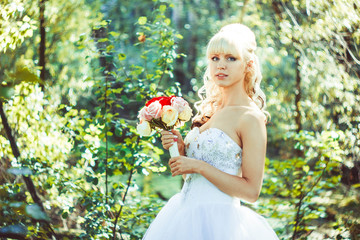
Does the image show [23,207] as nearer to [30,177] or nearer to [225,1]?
[30,177]

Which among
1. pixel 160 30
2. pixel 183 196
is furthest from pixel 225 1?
pixel 183 196

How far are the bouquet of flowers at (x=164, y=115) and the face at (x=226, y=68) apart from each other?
25 cm

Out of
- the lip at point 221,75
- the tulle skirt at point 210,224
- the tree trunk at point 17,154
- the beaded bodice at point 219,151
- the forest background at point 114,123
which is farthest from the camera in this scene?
the forest background at point 114,123

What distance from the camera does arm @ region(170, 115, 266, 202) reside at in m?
2.01

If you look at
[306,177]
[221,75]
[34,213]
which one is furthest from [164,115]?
[306,177]

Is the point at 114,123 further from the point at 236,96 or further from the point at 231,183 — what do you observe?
the point at 231,183

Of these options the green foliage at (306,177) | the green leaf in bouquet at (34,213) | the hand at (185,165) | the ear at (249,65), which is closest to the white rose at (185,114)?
the hand at (185,165)

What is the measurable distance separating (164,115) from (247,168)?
520 millimetres

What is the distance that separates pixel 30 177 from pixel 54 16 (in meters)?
1.76

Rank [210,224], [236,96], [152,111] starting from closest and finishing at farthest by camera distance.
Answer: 1. [210,224]
2. [152,111]
3. [236,96]

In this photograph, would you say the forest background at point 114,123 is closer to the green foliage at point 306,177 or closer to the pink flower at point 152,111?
the green foliage at point 306,177

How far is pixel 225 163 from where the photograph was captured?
2121 mm

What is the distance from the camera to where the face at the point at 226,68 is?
85.9 inches

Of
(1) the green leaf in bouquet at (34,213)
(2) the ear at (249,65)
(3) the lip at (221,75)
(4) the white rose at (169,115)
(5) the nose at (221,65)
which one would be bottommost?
(4) the white rose at (169,115)
